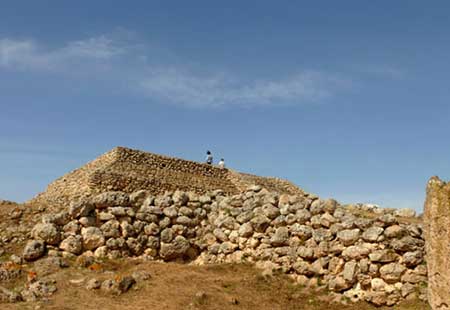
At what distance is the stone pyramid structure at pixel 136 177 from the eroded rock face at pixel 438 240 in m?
18.8

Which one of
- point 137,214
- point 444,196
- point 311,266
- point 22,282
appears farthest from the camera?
point 137,214

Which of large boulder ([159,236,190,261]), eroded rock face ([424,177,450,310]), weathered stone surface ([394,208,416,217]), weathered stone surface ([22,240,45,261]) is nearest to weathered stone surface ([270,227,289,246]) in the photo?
large boulder ([159,236,190,261])

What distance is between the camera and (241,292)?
492 inches

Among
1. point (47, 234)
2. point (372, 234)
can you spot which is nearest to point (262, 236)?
point (372, 234)

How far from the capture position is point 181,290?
39.9 feet

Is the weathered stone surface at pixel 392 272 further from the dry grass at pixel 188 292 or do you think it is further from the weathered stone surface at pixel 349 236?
the weathered stone surface at pixel 349 236

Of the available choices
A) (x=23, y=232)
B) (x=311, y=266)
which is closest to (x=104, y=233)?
(x=23, y=232)

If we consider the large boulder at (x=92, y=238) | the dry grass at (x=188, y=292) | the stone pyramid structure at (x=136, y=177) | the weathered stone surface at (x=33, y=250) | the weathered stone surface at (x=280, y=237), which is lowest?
the dry grass at (x=188, y=292)

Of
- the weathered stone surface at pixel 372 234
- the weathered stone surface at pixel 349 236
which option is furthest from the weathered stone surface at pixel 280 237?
the weathered stone surface at pixel 372 234

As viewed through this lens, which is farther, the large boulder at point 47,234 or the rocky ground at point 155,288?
the large boulder at point 47,234

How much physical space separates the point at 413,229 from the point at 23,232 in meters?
11.4

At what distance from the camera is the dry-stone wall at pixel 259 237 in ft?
39.9

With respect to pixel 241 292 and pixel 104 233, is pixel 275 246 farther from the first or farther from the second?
pixel 104 233

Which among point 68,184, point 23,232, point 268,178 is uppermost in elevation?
point 268,178
